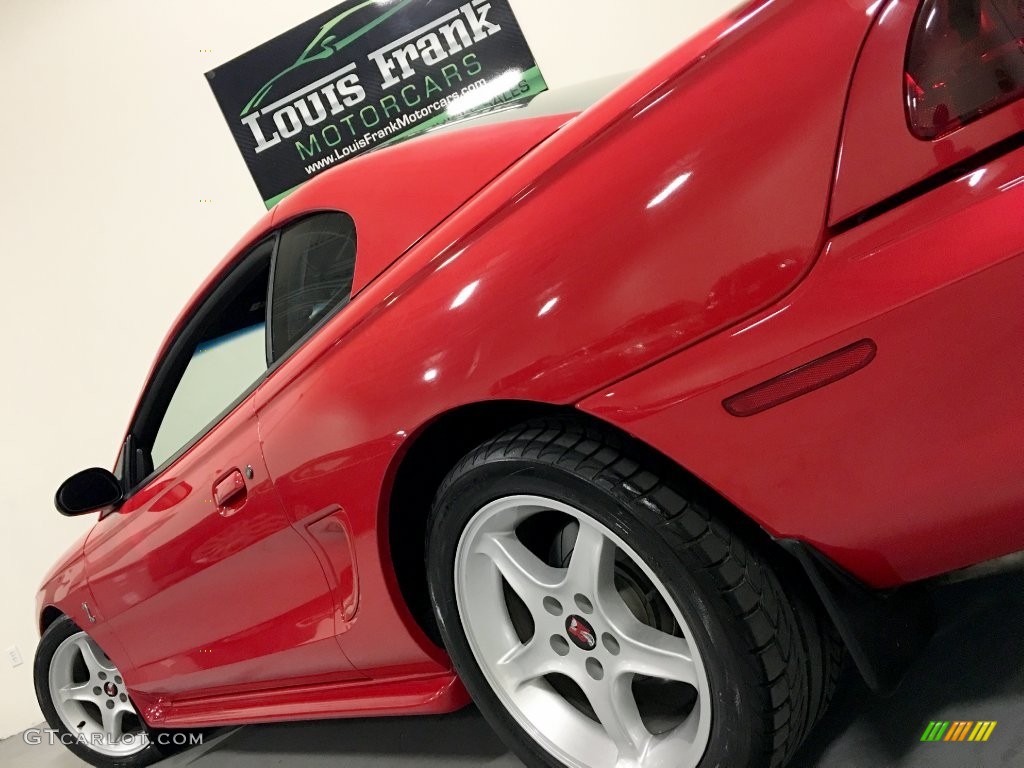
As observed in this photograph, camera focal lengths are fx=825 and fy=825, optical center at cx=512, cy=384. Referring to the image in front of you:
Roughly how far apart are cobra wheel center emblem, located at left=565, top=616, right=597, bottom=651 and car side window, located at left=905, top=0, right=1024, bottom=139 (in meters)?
0.86

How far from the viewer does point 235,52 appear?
458 cm

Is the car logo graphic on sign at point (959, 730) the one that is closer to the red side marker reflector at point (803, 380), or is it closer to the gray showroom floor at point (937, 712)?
the gray showroom floor at point (937, 712)

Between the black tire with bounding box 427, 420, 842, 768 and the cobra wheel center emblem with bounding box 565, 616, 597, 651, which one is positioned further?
the cobra wheel center emblem with bounding box 565, 616, 597, 651

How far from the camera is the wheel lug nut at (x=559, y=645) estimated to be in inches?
55.0

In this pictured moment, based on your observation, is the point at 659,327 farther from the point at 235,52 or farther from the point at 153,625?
the point at 235,52

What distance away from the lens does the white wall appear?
14.9ft

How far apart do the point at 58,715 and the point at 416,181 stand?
2564mm

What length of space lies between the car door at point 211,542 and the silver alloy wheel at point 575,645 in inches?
17.0

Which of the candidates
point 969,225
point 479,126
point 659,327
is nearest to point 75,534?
point 479,126

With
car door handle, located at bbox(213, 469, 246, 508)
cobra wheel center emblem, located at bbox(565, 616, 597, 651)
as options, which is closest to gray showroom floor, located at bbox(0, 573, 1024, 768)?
cobra wheel center emblem, located at bbox(565, 616, 597, 651)

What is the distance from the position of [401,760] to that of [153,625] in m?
0.83

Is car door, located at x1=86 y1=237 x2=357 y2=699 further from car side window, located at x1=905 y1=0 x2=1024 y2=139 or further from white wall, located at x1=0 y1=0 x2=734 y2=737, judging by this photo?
white wall, located at x1=0 y1=0 x2=734 y2=737

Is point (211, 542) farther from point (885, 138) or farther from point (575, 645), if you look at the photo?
point (885, 138)

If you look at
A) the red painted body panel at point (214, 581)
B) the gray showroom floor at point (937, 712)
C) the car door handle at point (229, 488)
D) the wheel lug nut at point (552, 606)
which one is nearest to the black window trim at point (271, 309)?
the red painted body panel at point (214, 581)
